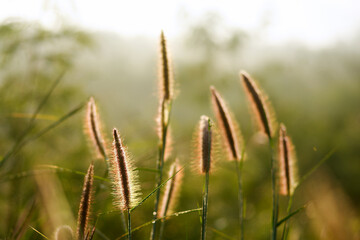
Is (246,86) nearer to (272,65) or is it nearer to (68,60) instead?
(68,60)

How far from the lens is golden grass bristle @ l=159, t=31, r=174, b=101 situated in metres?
0.73

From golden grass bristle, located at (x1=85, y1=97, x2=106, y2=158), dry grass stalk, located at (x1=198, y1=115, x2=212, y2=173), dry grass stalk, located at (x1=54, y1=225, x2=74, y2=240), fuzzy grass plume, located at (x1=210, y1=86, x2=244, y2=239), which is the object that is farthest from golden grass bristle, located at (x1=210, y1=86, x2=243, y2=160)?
dry grass stalk, located at (x1=54, y1=225, x2=74, y2=240)

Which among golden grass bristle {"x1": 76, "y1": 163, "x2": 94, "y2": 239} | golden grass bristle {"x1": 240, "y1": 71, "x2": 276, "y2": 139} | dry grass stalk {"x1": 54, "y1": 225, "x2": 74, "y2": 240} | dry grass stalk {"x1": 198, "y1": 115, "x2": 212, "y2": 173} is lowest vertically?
dry grass stalk {"x1": 54, "y1": 225, "x2": 74, "y2": 240}

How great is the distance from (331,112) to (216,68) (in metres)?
5.46

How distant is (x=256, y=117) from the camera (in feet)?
2.50

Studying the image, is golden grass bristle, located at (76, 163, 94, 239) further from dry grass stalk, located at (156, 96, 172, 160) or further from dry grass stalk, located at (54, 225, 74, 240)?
dry grass stalk, located at (156, 96, 172, 160)

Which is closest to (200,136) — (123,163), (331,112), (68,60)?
(123,163)

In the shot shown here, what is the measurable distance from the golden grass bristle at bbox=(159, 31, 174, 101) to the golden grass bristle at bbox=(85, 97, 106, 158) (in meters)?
0.13

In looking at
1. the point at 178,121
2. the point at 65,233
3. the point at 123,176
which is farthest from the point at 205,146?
the point at 178,121

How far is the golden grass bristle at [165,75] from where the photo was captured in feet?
2.39

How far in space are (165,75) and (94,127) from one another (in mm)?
174

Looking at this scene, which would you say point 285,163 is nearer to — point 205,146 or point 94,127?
point 205,146

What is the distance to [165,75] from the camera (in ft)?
2.42

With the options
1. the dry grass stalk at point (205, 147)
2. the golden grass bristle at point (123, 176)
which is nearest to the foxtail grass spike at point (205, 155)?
the dry grass stalk at point (205, 147)
